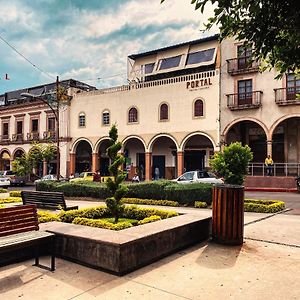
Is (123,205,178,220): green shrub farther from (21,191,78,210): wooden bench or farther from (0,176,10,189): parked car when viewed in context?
(0,176,10,189): parked car

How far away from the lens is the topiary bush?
9.01 metres

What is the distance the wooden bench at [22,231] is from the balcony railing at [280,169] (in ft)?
69.1

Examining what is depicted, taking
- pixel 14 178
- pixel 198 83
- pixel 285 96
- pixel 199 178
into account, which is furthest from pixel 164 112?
pixel 14 178

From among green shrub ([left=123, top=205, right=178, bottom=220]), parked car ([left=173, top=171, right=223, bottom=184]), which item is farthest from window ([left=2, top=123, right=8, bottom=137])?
green shrub ([left=123, top=205, right=178, bottom=220])

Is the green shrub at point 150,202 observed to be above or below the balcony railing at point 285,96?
below

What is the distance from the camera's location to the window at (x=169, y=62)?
30641 mm

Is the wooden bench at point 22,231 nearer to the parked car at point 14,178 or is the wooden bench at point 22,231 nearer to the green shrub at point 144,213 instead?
the green shrub at point 144,213

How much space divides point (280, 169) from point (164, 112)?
1050 cm

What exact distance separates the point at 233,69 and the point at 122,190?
20.8 m

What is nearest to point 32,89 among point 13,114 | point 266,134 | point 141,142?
point 13,114

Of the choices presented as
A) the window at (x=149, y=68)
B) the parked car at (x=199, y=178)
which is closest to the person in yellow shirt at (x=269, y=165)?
the parked car at (x=199, y=178)

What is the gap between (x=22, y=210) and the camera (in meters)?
5.77

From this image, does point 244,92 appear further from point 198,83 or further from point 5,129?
point 5,129

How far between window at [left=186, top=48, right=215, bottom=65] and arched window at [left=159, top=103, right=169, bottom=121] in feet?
15.1
